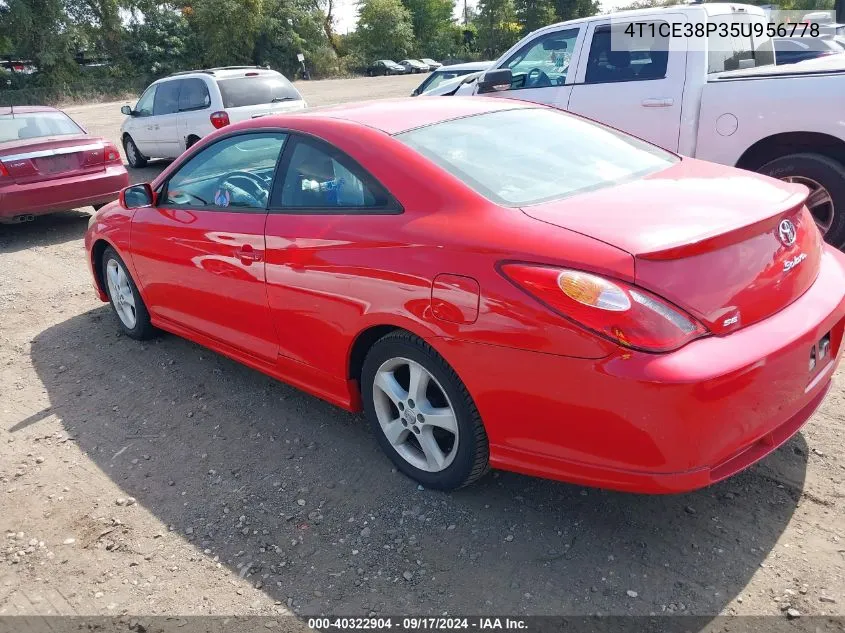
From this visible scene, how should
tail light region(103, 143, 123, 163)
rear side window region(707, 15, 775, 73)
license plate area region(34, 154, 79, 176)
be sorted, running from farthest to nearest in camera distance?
tail light region(103, 143, 123, 163), license plate area region(34, 154, 79, 176), rear side window region(707, 15, 775, 73)

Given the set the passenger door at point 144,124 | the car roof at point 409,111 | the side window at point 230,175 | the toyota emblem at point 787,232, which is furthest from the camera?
the passenger door at point 144,124

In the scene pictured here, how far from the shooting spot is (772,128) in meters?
5.24

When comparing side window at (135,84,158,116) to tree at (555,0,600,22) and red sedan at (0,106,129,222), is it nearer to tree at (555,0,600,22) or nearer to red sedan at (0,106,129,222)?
red sedan at (0,106,129,222)

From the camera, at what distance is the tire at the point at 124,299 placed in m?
4.81

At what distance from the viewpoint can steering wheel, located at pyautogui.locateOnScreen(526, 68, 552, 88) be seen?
6.85 metres

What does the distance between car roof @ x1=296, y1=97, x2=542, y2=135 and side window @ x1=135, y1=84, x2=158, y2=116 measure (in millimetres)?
9632

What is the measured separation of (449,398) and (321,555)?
796mm

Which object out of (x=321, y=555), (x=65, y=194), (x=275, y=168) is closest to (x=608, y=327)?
(x=321, y=555)

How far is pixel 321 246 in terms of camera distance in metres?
3.15

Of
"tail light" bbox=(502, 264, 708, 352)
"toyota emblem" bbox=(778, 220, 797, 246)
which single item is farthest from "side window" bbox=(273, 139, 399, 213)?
"toyota emblem" bbox=(778, 220, 797, 246)

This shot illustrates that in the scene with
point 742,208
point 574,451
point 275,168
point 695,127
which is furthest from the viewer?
point 695,127

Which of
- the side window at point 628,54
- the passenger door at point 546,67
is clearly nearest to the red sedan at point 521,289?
the side window at point 628,54

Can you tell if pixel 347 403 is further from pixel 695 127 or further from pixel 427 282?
pixel 695 127

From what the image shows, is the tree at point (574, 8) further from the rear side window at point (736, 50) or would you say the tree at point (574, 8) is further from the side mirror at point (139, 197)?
the side mirror at point (139, 197)
